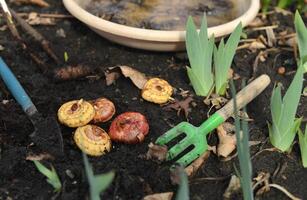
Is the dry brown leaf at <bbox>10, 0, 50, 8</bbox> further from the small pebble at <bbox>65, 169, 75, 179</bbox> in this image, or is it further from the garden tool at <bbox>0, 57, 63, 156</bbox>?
the small pebble at <bbox>65, 169, 75, 179</bbox>

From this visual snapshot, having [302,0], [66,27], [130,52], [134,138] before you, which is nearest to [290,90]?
[134,138]

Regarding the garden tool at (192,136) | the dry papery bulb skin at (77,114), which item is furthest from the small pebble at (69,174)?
the garden tool at (192,136)

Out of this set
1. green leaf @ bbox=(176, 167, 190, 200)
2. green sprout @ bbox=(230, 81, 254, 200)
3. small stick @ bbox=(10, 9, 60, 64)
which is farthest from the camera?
small stick @ bbox=(10, 9, 60, 64)

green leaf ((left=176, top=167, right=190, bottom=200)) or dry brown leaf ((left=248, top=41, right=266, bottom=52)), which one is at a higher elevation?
green leaf ((left=176, top=167, right=190, bottom=200))

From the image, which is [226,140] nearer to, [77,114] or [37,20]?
[77,114]

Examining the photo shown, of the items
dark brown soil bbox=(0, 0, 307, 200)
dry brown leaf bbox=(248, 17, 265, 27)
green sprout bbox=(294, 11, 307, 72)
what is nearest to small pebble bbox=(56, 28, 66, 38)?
dark brown soil bbox=(0, 0, 307, 200)

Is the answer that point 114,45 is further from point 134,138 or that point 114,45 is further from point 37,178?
point 37,178

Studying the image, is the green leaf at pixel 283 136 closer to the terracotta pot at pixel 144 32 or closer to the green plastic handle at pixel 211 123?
the green plastic handle at pixel 211 123
